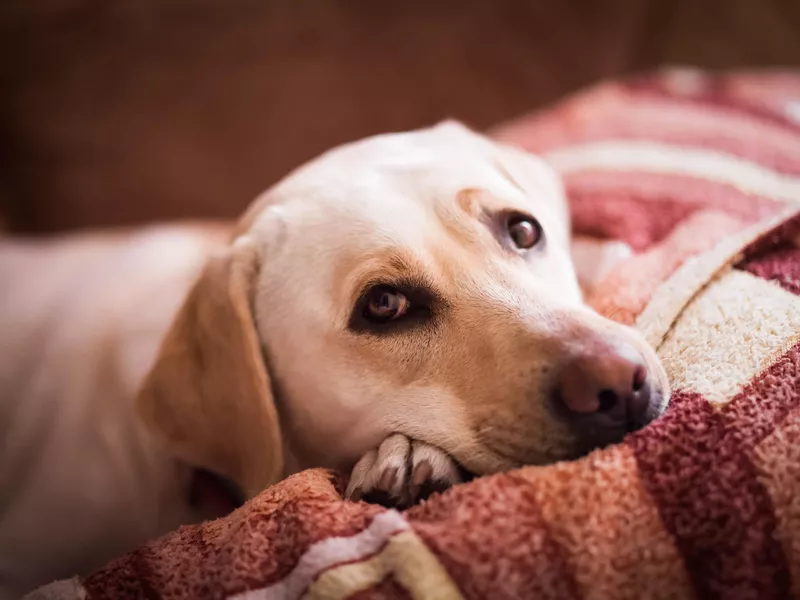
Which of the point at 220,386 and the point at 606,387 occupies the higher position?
the point at 606,387

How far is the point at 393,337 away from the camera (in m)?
1.37

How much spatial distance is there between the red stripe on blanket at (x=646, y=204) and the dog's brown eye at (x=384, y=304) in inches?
25.8

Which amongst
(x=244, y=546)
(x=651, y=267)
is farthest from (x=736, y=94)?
(x=244, y=546)

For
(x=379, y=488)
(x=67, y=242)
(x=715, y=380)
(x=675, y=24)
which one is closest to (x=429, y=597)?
(x=379, y=488)

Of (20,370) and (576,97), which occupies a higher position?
(576,97)

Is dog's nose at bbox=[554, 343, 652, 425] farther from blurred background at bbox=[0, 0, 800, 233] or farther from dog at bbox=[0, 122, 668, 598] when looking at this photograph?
blurred background at bbox=[0, 0, 800, 233]

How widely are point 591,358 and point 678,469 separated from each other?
0.21 meters

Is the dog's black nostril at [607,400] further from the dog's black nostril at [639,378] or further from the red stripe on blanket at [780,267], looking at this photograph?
the red stripe on blanket at [780,267]

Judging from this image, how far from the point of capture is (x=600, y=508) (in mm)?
994

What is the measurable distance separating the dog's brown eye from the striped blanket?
329 mm

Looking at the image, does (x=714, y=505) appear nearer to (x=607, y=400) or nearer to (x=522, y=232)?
(x=607, y=400)

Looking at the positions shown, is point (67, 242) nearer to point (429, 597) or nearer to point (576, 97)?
point (576, 97)

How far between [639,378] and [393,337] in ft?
1.52

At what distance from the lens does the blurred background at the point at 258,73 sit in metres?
2.61
